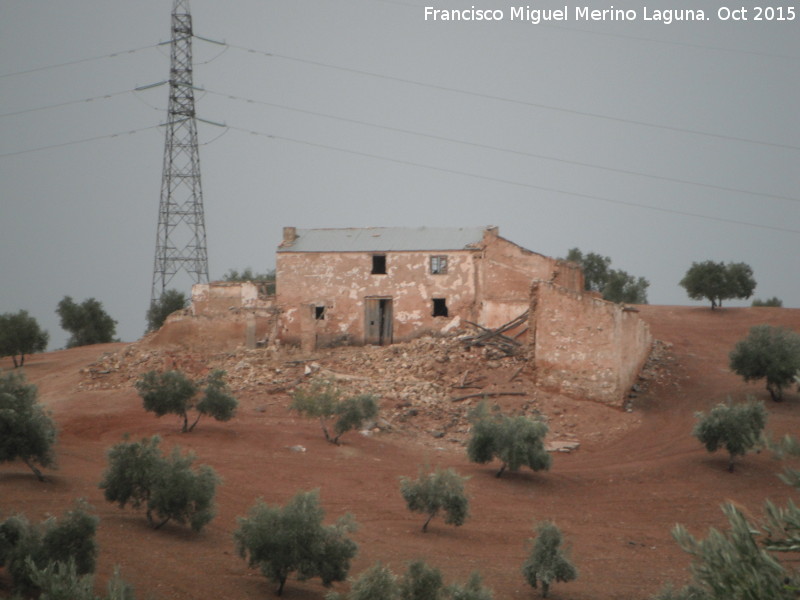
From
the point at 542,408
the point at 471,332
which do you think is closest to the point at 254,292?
the point at 471,332

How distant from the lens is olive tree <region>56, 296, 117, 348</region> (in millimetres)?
55750

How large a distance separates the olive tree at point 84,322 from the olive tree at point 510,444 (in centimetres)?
3614

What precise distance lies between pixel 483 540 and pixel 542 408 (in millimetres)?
11322

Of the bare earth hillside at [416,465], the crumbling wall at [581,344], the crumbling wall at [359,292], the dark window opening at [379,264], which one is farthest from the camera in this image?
the dark window opening at [379,264]

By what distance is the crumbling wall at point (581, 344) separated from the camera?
101 feet

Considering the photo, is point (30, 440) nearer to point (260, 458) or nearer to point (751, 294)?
point (260, 458)

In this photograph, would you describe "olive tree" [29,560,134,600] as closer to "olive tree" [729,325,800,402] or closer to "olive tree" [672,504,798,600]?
"olive tree" [672,504,798,600]

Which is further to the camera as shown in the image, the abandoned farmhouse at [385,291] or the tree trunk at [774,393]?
the abandoned farmhouse at [385,291]

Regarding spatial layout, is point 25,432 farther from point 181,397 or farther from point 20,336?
point 20,336

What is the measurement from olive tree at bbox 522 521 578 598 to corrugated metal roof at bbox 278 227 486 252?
22.8 meters

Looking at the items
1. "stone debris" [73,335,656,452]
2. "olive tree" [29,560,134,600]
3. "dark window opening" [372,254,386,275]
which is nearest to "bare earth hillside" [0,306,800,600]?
"stone debris" [73,335,656,452]

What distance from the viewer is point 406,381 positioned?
3309 cm

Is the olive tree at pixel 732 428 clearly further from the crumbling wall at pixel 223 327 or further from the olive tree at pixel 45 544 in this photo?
the crumbling wall at pixel 223 327

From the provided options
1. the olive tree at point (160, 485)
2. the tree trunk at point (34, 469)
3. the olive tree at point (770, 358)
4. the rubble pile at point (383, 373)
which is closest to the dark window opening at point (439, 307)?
the rubble pile at point (383, 373)
